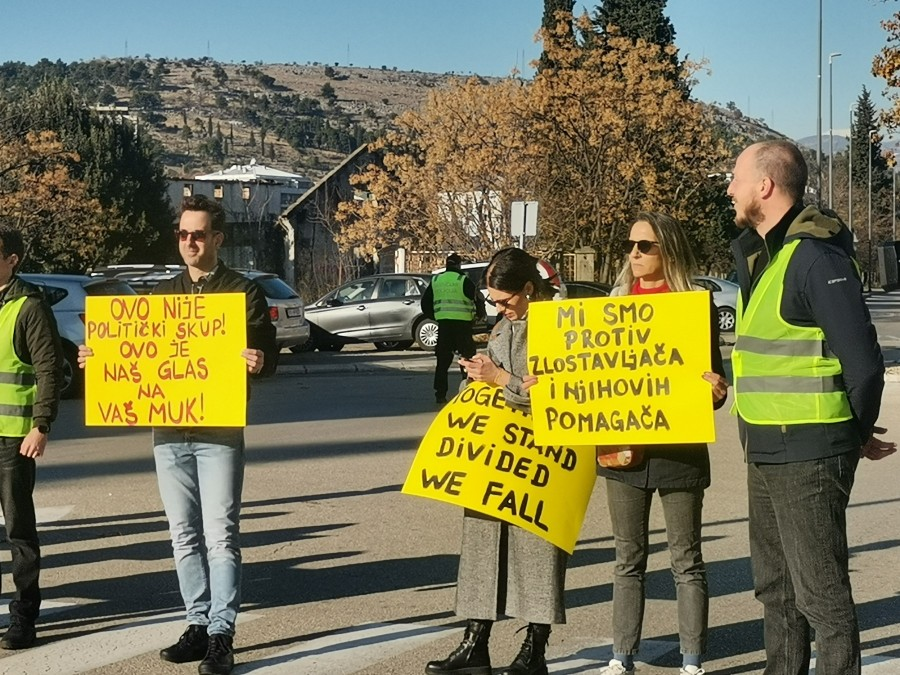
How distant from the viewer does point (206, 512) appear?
6004mm

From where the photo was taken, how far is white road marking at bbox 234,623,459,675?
6.00 m

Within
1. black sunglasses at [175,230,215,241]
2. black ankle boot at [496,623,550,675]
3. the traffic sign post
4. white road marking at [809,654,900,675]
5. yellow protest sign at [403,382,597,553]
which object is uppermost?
the traffic sign post

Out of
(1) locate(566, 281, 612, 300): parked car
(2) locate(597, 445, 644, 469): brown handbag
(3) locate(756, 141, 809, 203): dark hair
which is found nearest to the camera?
(3) locate(756, 141, 809, 203): dark hair

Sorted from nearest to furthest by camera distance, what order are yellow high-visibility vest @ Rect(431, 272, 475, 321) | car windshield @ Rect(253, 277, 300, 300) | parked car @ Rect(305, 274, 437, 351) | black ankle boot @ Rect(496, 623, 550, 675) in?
black ankle boot @ Rect(496, 623, 550, 675), yellow high-visibility vest @ Rect(431, 272, 475, 321), car windshield @ Rect(253, 277, 300, 300), parked car @ Rect(305, 274, 437, 351)

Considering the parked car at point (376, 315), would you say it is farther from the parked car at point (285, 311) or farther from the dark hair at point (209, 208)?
the dark hair at point (209, 208)

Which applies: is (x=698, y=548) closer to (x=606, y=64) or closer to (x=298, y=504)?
(x=298, y=504)

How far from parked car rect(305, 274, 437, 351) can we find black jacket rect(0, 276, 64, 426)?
21.3 metres

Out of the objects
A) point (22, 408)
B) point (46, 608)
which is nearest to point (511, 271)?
point (22, 408)

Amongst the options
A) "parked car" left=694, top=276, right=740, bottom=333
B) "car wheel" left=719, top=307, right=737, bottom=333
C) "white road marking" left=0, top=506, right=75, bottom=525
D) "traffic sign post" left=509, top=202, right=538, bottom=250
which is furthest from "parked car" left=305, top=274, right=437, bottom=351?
"white road marking" left=0, top=506, right=75, bottom=525

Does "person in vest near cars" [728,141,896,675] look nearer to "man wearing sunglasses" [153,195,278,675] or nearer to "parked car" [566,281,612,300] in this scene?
"man wearing sunglasses" [153,195,278,675]

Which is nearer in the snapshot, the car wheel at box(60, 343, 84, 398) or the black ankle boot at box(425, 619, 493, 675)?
the black ankle boot at box(425, 619, 493, 675)

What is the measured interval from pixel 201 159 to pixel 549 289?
155739 millimetres

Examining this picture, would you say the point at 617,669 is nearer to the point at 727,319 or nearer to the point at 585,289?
the point at 585,289

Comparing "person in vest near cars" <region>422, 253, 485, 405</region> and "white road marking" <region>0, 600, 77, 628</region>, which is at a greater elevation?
"person in vest near cars" <region>422, 253, 485, 405</region>
